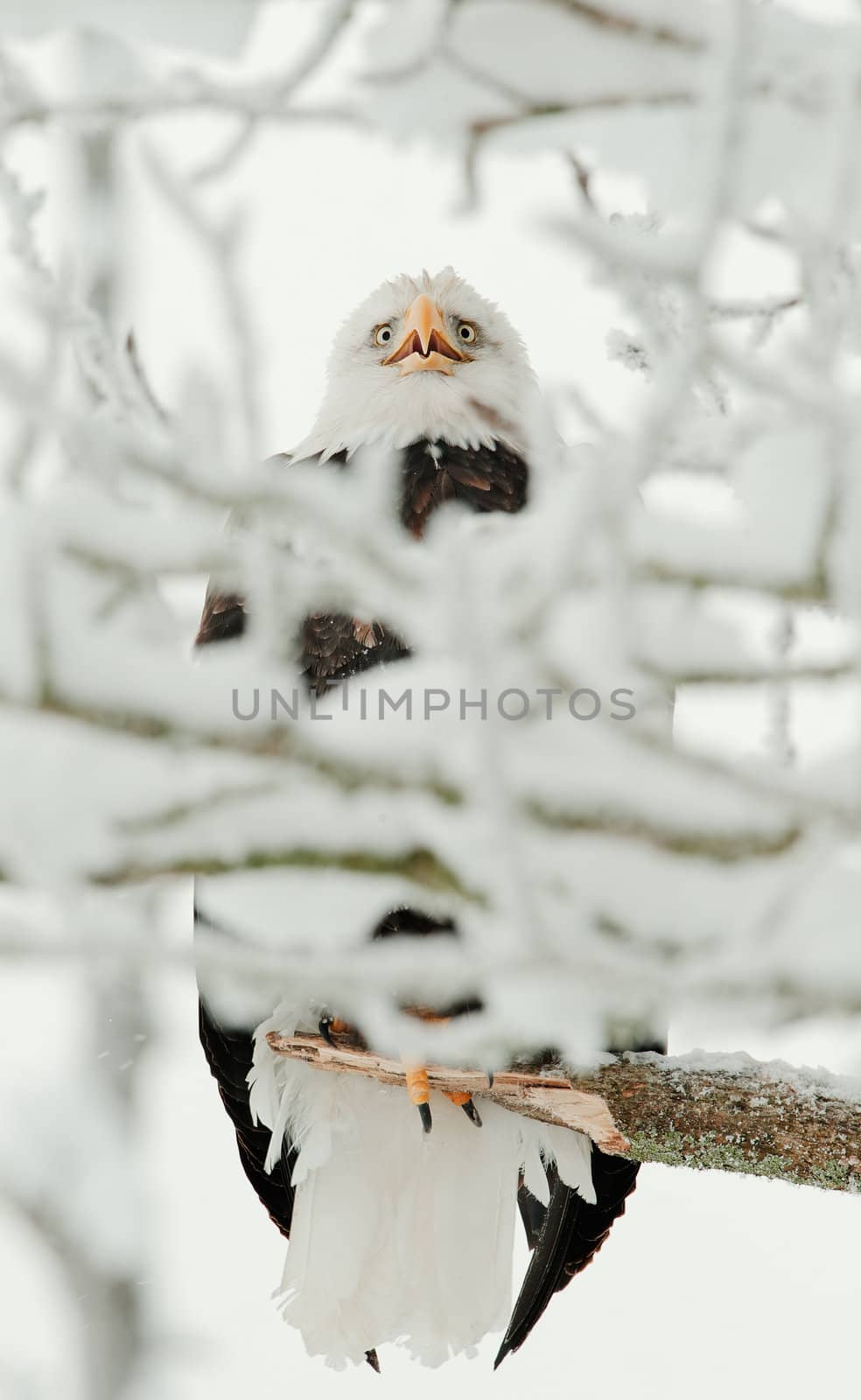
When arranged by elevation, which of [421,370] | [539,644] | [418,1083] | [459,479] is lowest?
[418,1083]

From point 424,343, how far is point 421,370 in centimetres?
7

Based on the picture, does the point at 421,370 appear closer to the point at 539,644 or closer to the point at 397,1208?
A: the point at 397,1208

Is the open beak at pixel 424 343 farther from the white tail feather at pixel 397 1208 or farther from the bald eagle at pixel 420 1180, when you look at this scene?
the white tail feather at pixel 397 1208

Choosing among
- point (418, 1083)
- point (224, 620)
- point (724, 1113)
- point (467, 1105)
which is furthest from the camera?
point (467, 1105)

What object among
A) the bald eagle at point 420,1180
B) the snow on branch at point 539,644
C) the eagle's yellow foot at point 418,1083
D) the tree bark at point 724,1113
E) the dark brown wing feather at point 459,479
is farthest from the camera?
the bald eagle at point 420,1180

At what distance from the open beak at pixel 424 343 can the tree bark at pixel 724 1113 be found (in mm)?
1763

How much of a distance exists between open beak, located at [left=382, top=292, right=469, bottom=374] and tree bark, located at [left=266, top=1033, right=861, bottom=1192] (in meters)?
1.76

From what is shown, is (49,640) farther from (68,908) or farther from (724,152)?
(724,152)

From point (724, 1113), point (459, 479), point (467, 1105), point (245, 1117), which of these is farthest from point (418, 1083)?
point (459, 479)

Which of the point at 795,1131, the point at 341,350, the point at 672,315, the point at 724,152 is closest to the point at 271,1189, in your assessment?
the point at 795,1131

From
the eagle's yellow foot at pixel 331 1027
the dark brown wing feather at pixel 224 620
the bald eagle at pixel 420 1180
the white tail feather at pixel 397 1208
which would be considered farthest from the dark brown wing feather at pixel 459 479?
the white tail feather at pixel 397 1208

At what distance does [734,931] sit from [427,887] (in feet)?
0.87

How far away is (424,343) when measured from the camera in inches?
145

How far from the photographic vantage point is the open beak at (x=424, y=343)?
3691mm
